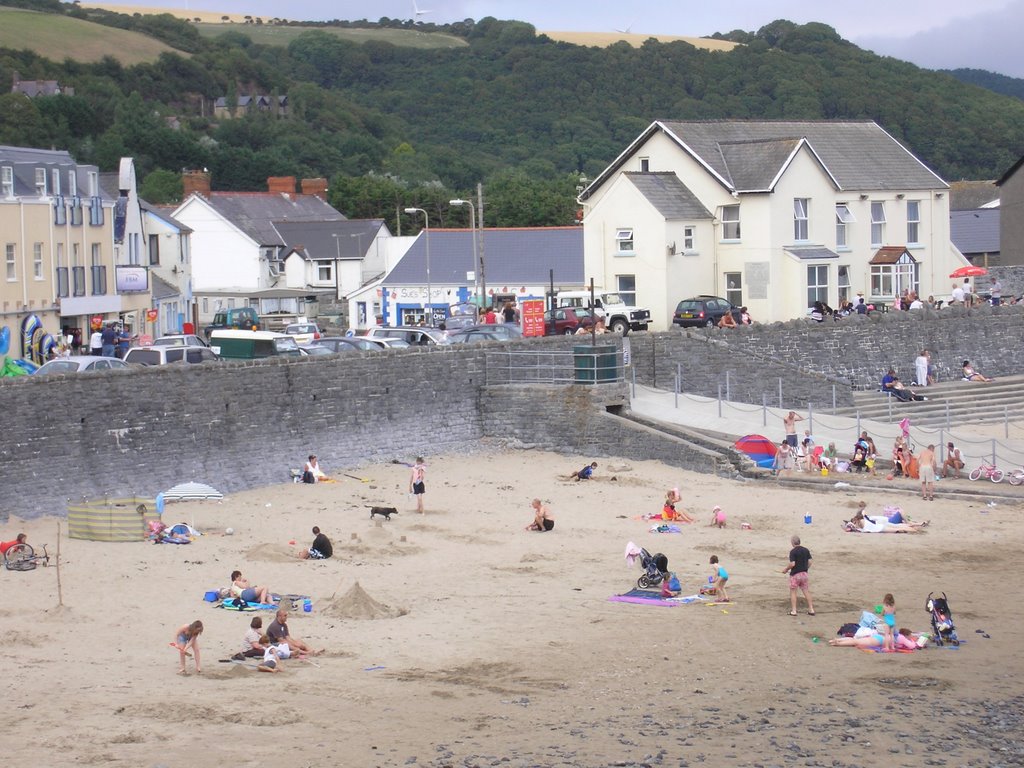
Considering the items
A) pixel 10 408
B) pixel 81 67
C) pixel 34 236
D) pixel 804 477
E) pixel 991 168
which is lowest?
pixel 804 477

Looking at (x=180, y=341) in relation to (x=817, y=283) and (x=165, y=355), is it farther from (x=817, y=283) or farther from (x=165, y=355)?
(x=817, y=283)

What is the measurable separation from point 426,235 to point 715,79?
97.1m

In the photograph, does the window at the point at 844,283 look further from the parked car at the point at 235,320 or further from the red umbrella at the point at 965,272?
the parked car at the point at 235,320

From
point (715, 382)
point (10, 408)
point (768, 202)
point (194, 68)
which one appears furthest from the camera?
point (194, 68)

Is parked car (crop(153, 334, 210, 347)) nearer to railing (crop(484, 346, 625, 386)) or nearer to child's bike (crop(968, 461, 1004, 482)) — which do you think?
railing (crop(484, 346, 625, 386))

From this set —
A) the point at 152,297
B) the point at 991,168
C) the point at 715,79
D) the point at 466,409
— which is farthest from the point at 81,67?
the point at 466,409

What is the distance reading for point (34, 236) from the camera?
39.3 meters

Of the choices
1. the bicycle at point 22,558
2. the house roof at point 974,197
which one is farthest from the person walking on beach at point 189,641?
the house roof at point 974,197

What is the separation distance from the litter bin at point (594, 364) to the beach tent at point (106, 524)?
12.6 meters

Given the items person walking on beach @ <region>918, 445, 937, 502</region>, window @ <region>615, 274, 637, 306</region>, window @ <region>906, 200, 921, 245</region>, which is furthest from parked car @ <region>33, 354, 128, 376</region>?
window @ <region>906, 200, 921, 245</region>

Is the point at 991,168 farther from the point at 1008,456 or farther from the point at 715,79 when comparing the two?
the point at 1008,456

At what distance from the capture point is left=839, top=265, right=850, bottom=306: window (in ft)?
153

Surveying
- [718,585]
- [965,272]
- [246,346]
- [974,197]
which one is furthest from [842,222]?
[974,197]

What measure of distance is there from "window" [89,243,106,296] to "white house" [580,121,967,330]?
14309mm
